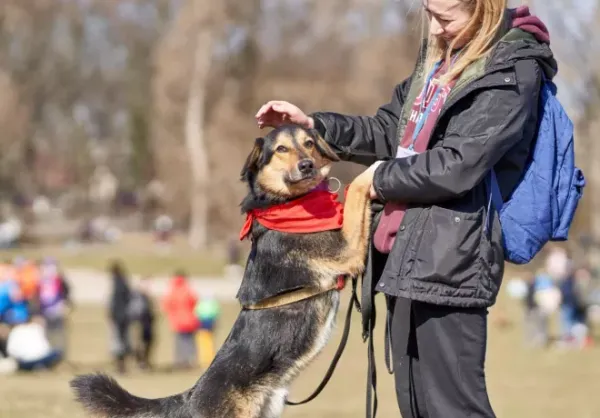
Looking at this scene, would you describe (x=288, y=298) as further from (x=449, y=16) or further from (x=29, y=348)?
(x=29, y=348)

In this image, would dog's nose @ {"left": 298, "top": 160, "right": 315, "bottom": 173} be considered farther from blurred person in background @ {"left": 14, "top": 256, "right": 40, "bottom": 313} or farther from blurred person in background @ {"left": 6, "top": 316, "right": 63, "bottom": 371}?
blurred person in background @ {"left": 14, "top": 256, "right": 40, "bottom": 313}

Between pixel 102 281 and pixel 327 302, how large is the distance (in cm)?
3020

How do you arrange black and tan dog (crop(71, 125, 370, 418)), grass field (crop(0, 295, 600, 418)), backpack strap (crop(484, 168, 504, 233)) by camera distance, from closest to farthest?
backpack strap (crop(484, 168, 504, 233))
black and tan dog (crop(71, 125, 370, 418))
grass field (crop(0, 295, 600, 418))

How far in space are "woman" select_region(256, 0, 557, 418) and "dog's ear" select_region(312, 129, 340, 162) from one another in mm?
666

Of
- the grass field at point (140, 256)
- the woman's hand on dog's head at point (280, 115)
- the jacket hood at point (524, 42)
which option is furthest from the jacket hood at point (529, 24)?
the grass field at point (140, 256)

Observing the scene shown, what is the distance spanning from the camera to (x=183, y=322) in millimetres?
16172

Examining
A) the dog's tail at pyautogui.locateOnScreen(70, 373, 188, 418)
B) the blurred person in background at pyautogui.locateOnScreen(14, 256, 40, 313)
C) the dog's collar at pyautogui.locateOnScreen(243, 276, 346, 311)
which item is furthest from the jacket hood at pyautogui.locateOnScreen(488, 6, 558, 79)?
the blurred person in background at pyautogui.locateOnScreen(14, 256, 40, 313)

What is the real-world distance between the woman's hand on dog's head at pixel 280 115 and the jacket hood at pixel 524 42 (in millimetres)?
1031

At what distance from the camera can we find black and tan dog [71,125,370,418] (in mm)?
4137

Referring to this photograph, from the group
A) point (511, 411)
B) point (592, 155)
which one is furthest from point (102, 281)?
point (511, 411)

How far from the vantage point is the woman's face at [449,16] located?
359 centimetres

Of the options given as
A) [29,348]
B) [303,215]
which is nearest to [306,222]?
[303,215]

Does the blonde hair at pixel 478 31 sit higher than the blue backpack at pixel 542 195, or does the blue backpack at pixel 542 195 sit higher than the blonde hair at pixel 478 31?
the blonde hair at pixel 478 31

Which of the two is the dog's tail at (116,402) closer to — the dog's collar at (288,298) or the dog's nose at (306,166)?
the dog's collar at (288,298)
